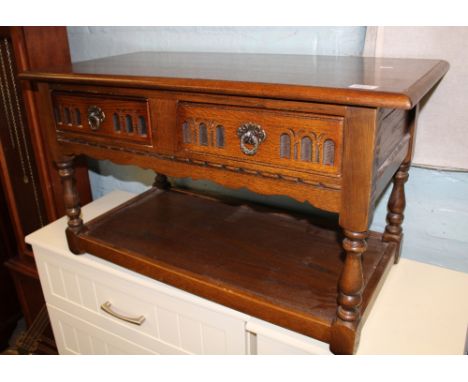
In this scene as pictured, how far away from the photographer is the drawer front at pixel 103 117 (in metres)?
1.02

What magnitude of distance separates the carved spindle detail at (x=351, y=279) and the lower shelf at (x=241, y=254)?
0.17ft

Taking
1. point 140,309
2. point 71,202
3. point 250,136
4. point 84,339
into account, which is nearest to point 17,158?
point 71,202

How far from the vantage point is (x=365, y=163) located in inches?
29.6

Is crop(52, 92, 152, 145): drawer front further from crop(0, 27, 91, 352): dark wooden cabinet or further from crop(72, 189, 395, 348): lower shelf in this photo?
crop(0, 27, 91, 352): dark wooden cabinet

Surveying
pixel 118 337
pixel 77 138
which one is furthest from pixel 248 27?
pixel 118 337

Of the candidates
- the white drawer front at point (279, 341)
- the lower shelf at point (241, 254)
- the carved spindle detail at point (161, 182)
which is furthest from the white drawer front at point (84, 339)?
the carved spindle detail at point (161, 182)

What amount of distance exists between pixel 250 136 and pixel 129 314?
0.71 meters

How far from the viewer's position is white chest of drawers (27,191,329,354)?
3.42 feet

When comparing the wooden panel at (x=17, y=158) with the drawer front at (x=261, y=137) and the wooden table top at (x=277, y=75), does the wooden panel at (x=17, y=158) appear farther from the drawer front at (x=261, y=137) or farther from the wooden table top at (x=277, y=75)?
the drawer front at (x=261, y=137)

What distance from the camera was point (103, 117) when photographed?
3.53 feet

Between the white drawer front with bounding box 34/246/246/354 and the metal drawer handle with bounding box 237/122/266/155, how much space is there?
41 centimetres

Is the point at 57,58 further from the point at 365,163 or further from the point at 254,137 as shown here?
the point at 365,163

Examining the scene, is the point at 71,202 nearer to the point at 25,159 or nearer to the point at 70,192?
the point at 70,192

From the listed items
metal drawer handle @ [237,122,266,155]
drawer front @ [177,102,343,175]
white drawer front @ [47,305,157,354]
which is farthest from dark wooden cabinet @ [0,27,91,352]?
metal drawer handle @ [237,122,266,155]
